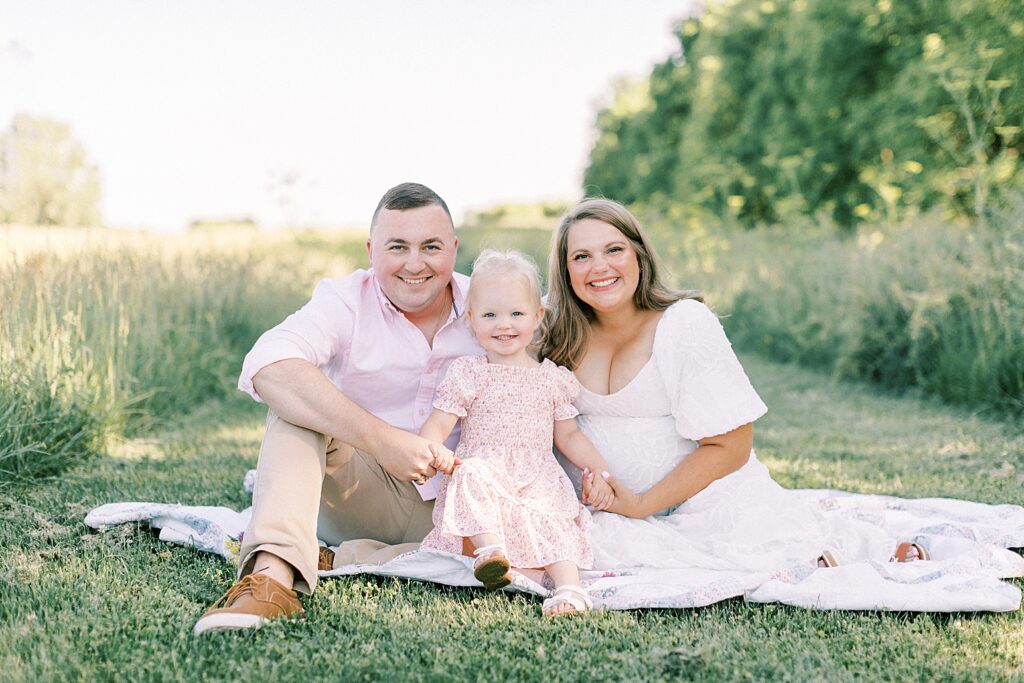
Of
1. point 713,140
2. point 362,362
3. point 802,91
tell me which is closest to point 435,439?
point 362,362

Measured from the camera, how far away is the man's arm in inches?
117

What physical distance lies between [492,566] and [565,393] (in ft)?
2.70

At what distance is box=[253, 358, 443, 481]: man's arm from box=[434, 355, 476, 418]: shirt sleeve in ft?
0.88

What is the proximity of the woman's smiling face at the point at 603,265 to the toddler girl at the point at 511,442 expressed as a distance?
18 cm

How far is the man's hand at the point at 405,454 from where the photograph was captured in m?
2.98

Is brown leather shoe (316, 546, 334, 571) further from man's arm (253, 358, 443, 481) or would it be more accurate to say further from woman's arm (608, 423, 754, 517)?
woman's arm (608, 423, 754, 517)

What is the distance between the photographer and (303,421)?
2967 mm

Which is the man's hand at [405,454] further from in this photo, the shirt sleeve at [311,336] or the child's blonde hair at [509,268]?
the child's blonde hair at [509,268]

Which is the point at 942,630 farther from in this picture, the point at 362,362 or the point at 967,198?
the point at 967,198

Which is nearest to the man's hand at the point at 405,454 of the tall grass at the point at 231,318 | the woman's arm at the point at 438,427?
the woman's arm at the point at 438,427

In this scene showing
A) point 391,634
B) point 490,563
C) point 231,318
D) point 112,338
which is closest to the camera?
point 391,634

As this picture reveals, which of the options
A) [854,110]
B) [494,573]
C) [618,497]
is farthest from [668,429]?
[854,110]

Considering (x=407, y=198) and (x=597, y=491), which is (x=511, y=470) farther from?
(x=407, y=198)

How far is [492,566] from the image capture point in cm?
284
